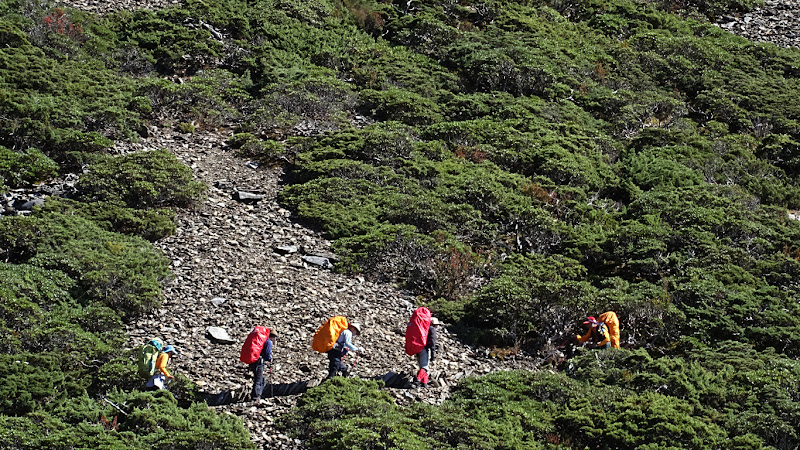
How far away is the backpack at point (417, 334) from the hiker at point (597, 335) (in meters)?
3.11

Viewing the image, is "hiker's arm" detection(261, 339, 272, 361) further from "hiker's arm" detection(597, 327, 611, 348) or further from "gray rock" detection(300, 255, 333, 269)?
"hiker's arm" detection(597, 327, 611, 348)

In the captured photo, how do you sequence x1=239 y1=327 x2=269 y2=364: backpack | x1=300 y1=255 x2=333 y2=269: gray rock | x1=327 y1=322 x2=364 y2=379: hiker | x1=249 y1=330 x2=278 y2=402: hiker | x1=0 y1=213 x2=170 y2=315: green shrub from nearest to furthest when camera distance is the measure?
x1=239 y1=327 x2=269 y2=364: backpack, x1=249 y1=330 x2=278 y2=402: hiker, x1=327 y1=322 x2=364 y2=379: hiker, x1=0 y1=213 x2=170 y2=315: green shrub, x1=300 y1=255 x2=333 y2=269: gray rock

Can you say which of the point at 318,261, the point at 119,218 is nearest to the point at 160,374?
the point at 318,261

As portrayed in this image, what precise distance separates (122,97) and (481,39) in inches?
466

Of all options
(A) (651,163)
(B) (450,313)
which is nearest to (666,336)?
(B) (450,313)

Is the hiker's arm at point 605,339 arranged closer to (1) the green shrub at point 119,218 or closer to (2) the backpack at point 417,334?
(2) the backpack at point 417,334

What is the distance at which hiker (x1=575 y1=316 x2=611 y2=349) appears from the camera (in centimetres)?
1519

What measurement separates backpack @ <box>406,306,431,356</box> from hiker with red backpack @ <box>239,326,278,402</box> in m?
2.34

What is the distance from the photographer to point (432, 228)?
18.6 meters

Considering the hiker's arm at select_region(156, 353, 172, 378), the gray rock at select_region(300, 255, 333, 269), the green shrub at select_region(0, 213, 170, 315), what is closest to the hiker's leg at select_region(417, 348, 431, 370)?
the gray rock at select_region(300, 255, 333, 269)

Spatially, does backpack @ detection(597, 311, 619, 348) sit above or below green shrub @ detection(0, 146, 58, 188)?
above

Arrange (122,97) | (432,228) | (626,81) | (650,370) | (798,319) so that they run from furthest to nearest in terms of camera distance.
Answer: (626,81), (122,97), (432,228), (798,319), (650,370)

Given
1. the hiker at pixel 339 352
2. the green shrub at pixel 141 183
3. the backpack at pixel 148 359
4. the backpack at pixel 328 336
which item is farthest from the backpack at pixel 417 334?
the green shrub at pixel 141 183

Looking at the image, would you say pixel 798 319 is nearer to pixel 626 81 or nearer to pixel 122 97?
pixel 626 81
